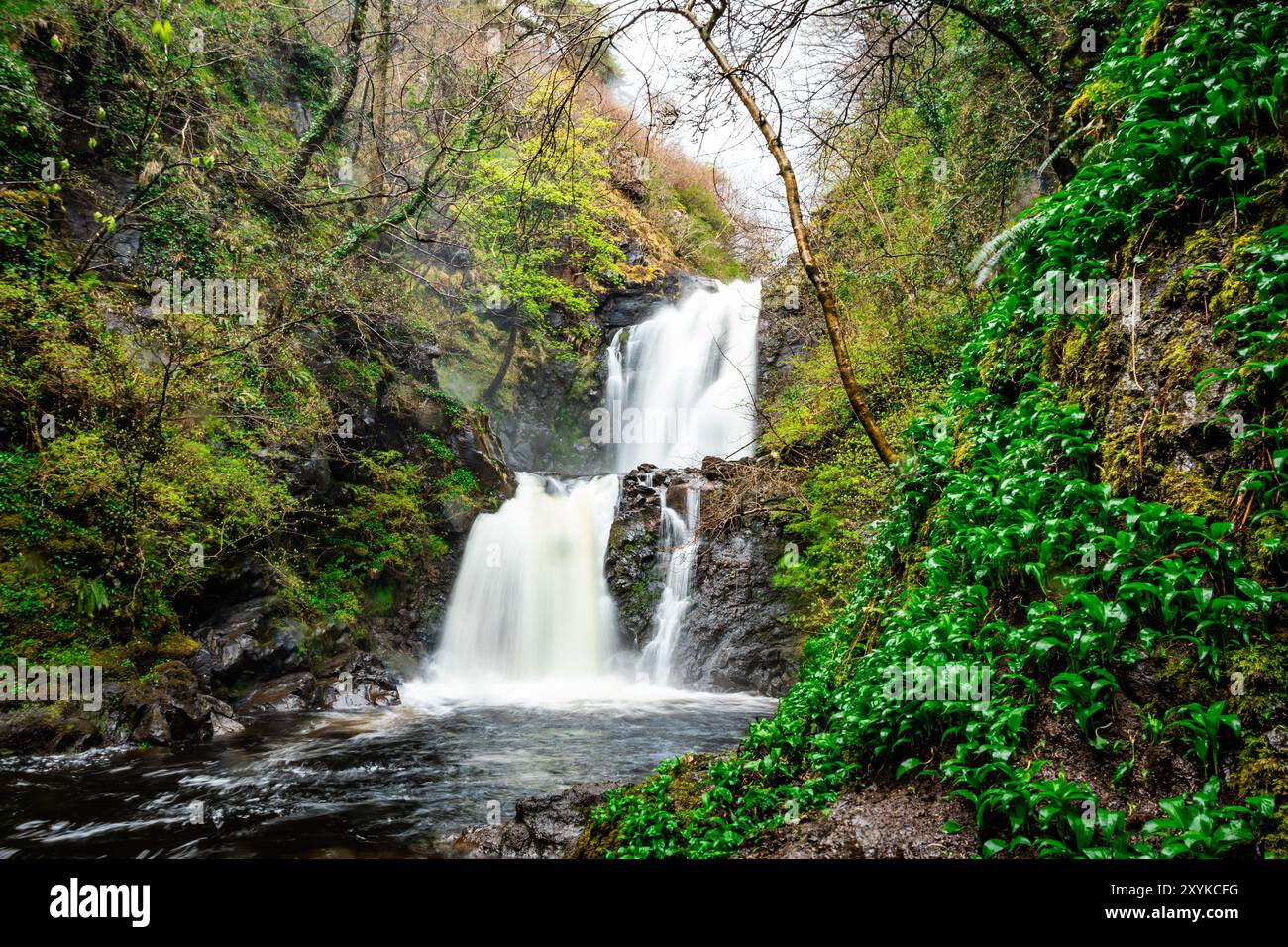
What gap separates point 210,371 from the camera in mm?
9875

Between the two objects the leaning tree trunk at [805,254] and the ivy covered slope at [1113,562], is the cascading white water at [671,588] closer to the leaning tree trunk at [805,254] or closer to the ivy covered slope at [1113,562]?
the leaning tree trunk at [805,254]

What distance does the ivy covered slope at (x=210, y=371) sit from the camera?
26.5ft

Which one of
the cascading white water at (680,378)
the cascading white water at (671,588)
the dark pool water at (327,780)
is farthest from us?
the cascading white water at (680,378)

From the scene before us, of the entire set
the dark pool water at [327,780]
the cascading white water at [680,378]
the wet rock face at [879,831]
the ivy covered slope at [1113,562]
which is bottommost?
the dark pool water at [327,780]

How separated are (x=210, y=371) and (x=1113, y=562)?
11883 mm

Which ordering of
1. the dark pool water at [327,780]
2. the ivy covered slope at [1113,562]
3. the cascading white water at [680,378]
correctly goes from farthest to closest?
the cascading white water at [680,378] < the dark pool water at [327,780] < the ivy covered slope at [1113,562]

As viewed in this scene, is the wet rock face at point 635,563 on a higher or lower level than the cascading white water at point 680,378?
lower

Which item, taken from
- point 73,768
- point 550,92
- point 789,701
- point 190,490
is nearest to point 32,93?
point 190,490

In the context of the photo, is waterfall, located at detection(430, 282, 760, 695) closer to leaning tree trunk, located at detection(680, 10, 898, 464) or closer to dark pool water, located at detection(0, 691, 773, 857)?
dark pool water, located at detection(0, 691, 773, 857)

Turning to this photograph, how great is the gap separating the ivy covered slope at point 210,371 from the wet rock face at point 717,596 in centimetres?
479

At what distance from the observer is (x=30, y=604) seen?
303 inches

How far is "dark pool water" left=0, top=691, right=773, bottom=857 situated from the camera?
5.65 m

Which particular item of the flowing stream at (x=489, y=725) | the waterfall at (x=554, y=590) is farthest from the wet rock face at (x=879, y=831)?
the waterfall at (x=554, y=590)

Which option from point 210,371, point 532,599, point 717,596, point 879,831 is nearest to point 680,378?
point 532,599
